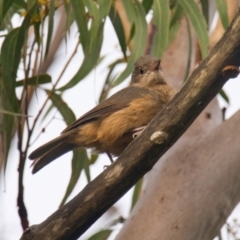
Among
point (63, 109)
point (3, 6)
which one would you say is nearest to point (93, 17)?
point (3, 6)

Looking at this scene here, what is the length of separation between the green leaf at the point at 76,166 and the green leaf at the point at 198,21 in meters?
0.97

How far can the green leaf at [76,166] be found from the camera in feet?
12.8

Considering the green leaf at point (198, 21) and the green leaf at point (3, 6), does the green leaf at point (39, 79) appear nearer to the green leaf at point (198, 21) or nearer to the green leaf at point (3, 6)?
the green leaf at point (3, 6)

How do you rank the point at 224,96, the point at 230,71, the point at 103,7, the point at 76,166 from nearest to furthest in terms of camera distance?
the point at 230,71 → the point at 103,7 → the point at 76,166 → the point at 224,96

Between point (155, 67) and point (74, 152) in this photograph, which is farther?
point (155, 67)

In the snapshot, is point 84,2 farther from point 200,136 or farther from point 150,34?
point 150,34

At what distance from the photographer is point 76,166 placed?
407cm

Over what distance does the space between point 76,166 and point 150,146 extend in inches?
58.9

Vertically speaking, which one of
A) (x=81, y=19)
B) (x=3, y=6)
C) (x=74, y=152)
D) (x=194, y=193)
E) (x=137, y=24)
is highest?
(x=3, y=6)

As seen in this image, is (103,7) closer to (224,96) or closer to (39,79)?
(39,79)

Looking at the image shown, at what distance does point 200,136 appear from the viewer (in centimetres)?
431

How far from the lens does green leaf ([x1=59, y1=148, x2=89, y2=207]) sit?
3.91 meters

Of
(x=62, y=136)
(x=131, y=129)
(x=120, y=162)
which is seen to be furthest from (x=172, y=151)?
(x=120, y=162)

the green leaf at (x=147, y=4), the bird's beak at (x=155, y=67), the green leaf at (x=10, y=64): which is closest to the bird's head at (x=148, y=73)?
the bird's beak at (x=155, y=67)
